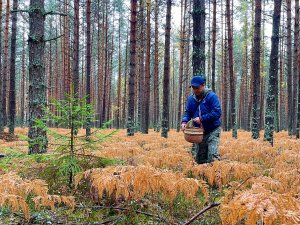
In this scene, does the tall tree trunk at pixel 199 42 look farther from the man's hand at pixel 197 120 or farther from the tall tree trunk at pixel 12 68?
the tall tree trunk at pixel 12 68

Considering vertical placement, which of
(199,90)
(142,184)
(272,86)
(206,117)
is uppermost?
(272,86)

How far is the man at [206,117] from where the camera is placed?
5554 mm

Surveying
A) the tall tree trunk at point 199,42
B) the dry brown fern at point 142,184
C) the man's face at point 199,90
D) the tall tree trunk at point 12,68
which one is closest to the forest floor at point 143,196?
the dry brown fern at point 142,184

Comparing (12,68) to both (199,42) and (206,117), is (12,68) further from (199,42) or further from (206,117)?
(206,117)

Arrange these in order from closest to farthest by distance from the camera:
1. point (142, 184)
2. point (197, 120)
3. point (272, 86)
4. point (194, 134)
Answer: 1. point (142, 184)
2. point (194, 134)
3. point (197, 120)
4. point (272, 86)

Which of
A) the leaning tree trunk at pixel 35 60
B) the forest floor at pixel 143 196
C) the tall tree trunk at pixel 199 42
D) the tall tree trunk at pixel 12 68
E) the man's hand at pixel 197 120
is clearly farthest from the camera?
the tall tree trunk at pixel 12 68

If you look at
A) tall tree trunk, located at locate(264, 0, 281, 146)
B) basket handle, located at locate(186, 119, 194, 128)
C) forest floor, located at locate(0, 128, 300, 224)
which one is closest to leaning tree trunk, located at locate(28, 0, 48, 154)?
forest floor, located at locate(0, 128, 300, 224)

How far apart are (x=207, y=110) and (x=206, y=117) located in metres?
0.24

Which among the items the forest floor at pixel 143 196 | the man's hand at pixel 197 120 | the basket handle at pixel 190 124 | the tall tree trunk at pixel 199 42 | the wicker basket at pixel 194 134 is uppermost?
the tall tree trunk at pixel 199 42

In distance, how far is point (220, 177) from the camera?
430 centimetres

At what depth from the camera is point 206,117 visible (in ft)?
18.2

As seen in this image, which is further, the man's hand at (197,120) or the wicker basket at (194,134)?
the man's hand at (197,120)

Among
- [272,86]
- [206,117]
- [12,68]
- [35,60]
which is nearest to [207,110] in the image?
[206,117]

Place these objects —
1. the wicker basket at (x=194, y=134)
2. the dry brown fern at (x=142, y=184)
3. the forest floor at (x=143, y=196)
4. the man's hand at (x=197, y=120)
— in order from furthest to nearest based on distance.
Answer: the man's hand at (x=197, y=120), the wicker basket at (x=194, y=134), the dry brown fern at (x=142, y=184), the forest floor at (x=143, y=196)
